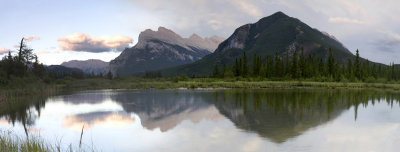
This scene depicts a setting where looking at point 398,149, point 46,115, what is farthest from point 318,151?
point 46,115

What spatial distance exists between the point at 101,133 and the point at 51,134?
10.6 feet

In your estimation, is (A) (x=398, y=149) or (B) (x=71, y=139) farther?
(B) (x=71, y=139)

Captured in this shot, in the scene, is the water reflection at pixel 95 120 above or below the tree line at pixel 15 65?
below

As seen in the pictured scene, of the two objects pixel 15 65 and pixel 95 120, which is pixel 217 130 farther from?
pixel 15 65

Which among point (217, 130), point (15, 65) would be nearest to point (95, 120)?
point (217, 130)

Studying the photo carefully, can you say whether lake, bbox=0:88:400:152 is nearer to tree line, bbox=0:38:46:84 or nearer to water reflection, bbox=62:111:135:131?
water reflection, bbox=62:111:135:131

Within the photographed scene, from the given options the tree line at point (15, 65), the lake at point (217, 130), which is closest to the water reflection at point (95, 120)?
the lake at point (217, 130)

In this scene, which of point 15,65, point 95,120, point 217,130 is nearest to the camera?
point 217,130

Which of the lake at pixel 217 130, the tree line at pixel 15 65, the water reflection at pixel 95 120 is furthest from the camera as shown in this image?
the tree line at pixel 15 65

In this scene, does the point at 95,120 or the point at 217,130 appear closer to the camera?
the point at 217,130

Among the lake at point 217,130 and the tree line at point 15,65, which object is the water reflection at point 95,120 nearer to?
the lake at point 217,130

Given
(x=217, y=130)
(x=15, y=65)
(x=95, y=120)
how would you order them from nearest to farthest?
(x=217, y=130) < (x=95, y=120) < (x=15, y=65)

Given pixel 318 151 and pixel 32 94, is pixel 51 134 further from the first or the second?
pixel 32 94

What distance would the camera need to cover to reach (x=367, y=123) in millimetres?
22078
